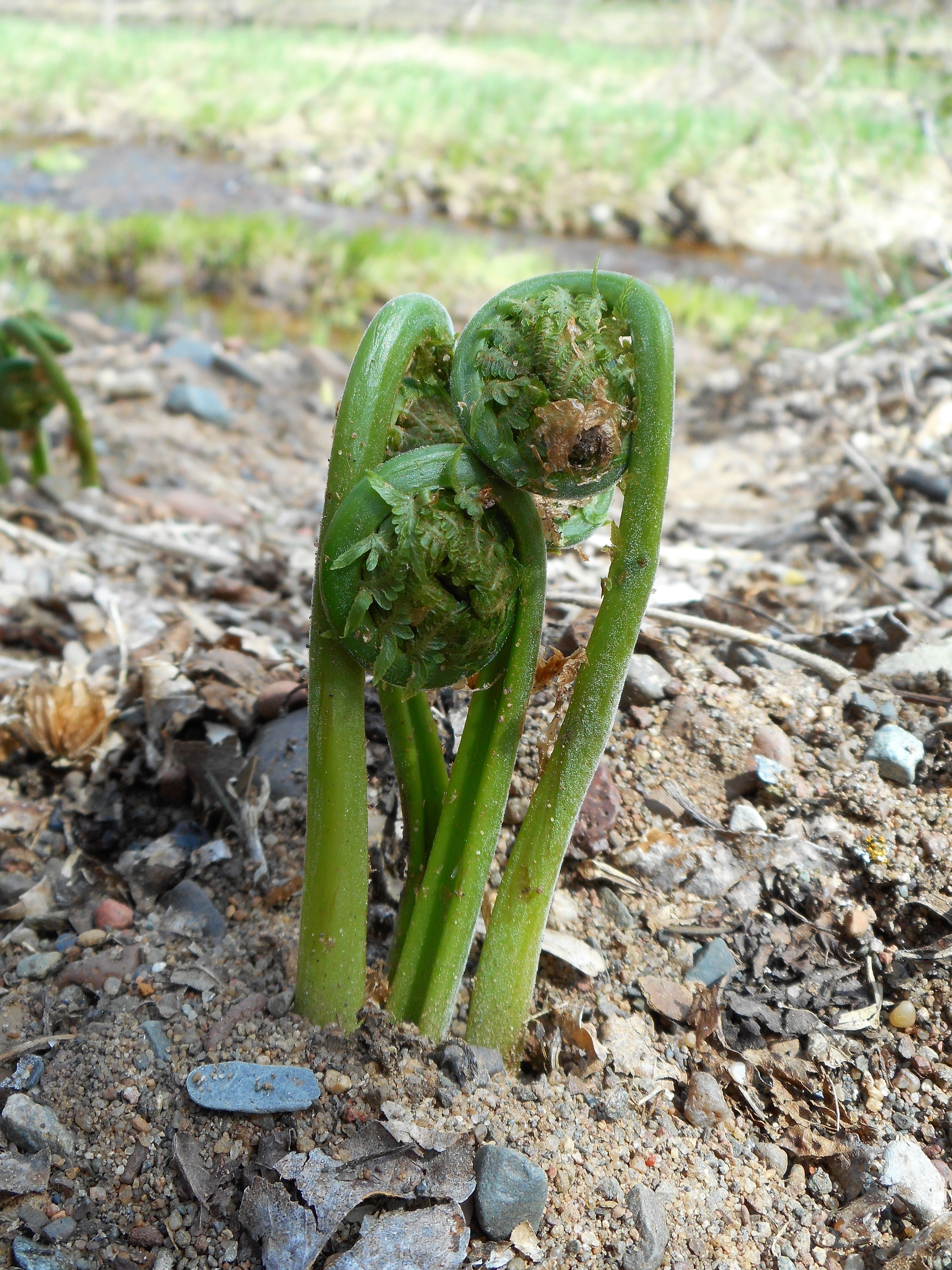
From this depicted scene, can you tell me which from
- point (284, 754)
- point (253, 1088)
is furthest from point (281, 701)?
point (253, 1088)

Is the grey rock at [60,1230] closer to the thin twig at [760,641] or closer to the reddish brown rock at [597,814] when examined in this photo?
the reddish brown rock at [597,814]

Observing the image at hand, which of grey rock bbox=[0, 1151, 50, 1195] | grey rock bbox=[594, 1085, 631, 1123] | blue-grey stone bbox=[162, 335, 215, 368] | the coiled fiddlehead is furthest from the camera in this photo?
blue-grey stone bbox=[162, 335, 215, 368]

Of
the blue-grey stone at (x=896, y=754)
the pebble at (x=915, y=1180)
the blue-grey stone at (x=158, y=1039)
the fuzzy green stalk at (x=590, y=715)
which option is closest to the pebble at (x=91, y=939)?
the blue-grey stone at (x=158, y=1039)

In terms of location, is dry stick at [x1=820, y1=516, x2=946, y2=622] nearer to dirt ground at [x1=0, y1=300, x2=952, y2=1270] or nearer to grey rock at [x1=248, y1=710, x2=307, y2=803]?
dirt ground at [x1=0, y1=300, x2=952, y2=1270]

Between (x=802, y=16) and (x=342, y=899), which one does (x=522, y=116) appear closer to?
(x=802, y=16)

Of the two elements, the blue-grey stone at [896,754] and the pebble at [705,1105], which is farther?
the blue-grey stone at [896,754]

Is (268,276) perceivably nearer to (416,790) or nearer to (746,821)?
(746,821)

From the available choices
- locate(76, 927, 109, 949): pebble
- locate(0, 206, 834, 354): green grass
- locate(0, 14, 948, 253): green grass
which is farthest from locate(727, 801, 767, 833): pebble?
locate(0, 14, 948, 253): green grass
